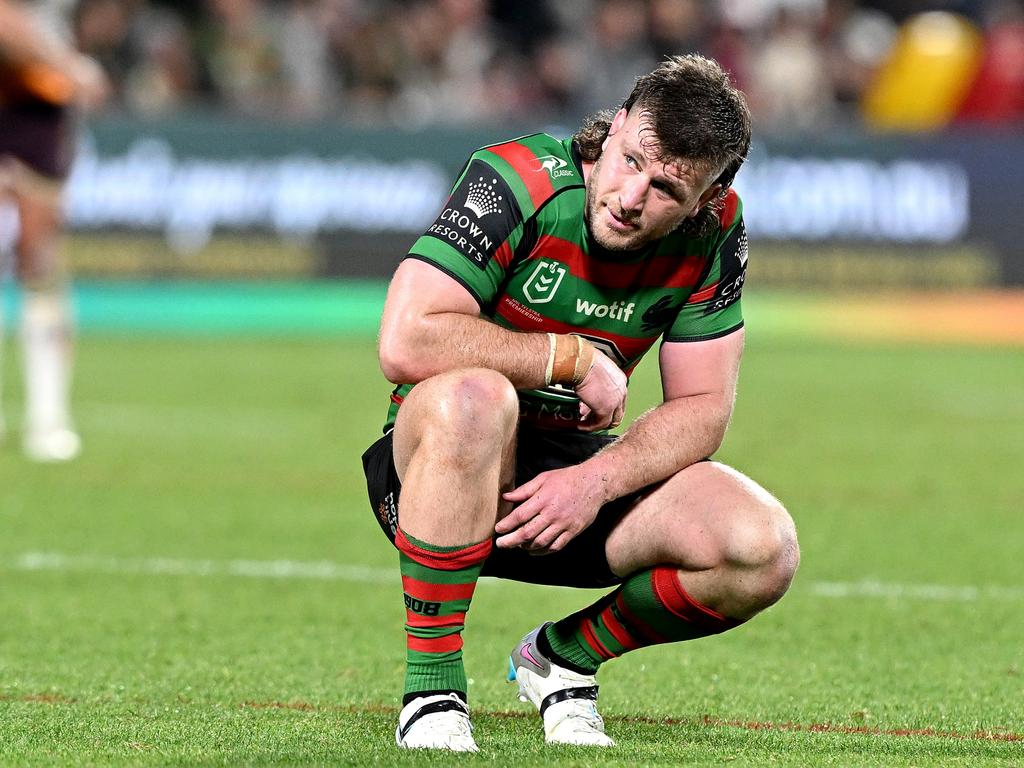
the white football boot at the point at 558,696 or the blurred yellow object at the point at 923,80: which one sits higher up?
the white football boot at the point at 558,696

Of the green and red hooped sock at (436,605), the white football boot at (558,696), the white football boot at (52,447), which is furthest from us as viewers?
the white football boot at (52,447)

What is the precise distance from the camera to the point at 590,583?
14.4 feet

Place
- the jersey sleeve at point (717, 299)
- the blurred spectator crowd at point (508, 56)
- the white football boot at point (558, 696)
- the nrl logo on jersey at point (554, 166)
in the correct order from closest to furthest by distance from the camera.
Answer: the white football boot at point (558, 696) → the nrl logo on jersey at point (554, 166) → the jersey sleeve at point (717, 299) → the blurred spectator crowd at point (508, 56)

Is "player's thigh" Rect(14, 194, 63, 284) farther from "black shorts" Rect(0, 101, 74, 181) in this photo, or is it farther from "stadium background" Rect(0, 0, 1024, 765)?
"stadium background" Rect(0, 0, 1024, 765)

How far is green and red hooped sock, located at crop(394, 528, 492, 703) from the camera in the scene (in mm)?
3910

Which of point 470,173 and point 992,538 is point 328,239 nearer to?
point 992,538

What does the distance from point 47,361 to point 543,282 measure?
557 centimetres

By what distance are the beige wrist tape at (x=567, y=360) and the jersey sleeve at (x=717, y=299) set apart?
1.13ft

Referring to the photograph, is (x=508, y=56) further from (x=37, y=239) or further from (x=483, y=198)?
(x=483, y=198)

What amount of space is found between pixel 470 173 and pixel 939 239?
1219 cm

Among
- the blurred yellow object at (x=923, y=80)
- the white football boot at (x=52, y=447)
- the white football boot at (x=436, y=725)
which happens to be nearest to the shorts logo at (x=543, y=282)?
the white football boot at (x=436, y=725)

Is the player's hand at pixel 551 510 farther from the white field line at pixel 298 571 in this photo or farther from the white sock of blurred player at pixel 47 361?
the white sock of blurred player at pixel 47 361

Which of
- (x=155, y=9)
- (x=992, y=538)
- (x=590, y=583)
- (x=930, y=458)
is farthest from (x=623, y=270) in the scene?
(x=155, y=9)

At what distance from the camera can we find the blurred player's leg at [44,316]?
915cm
